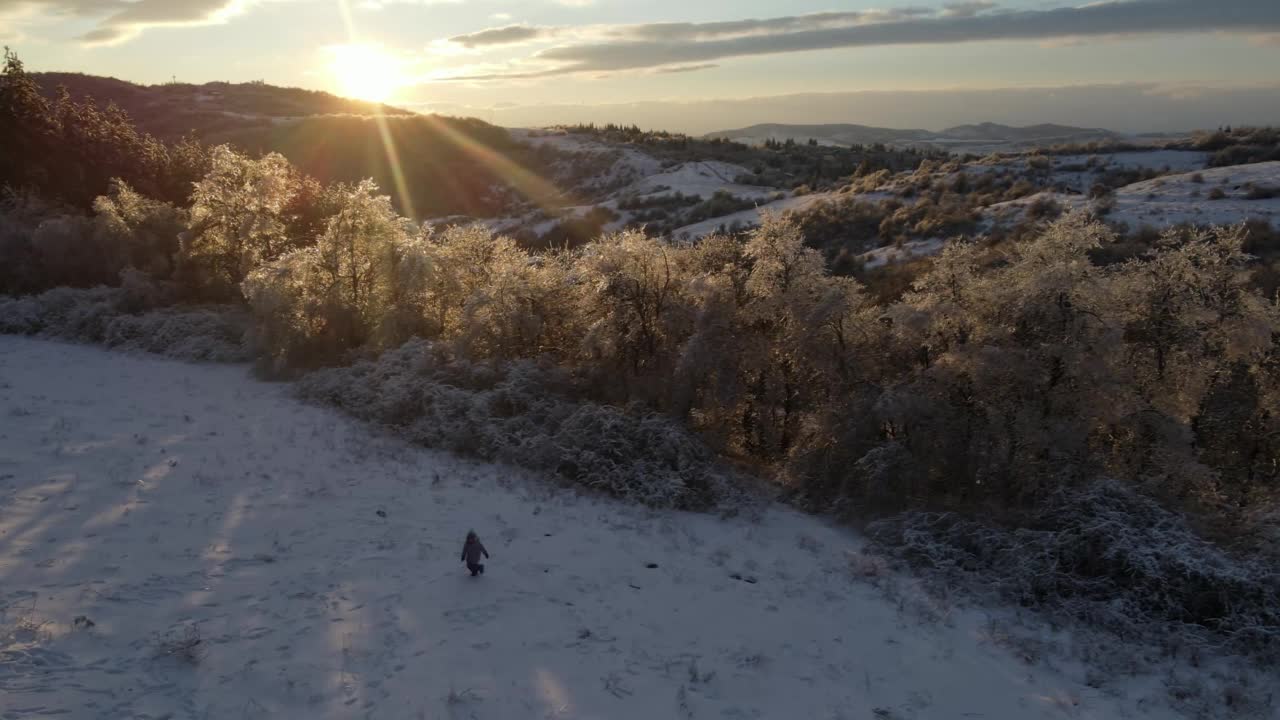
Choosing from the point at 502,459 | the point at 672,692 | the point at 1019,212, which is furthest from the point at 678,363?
the point at 1019,212

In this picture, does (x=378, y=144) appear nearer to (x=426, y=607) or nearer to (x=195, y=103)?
(x=195, y=103)

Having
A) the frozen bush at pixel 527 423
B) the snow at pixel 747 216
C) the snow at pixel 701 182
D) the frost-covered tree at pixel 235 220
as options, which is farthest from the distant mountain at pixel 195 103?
the frozen bush at pixel 527 423

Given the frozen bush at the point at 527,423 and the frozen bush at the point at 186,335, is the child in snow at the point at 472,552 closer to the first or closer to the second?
the frozen bush at the point at 527,423

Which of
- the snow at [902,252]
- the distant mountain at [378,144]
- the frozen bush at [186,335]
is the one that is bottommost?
the frozen bush at [186,335]

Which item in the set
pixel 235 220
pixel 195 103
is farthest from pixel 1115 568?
pixel 195 103

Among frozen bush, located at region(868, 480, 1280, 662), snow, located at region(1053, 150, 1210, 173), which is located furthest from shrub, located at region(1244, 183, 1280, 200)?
frozen bush, located at region(868, 480, 1280, 662)

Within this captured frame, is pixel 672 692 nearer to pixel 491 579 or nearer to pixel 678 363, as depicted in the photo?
pixel 491 579

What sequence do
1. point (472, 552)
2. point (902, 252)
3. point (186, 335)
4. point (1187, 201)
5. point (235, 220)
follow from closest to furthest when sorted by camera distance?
point (472, 552) < point (186, 335) < point (902, 252) < point (1187, 201) < point (235, 220)
